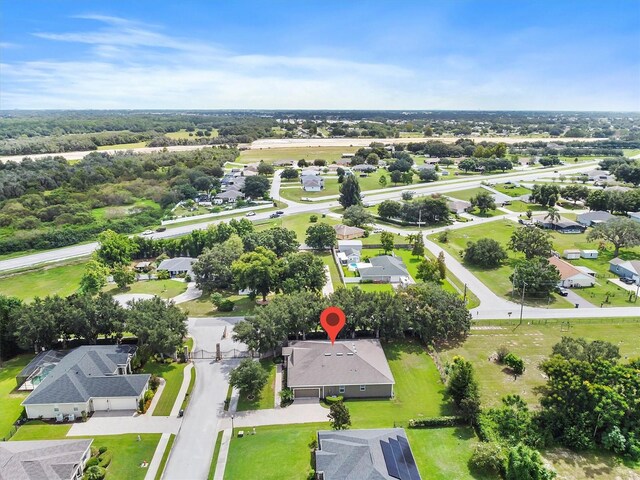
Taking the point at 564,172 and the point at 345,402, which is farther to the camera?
the point at 564,172

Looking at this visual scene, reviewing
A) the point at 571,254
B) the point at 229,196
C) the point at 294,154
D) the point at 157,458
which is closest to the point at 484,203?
the point at 571,254

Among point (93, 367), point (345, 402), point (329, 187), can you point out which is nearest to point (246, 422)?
point (345, 402)

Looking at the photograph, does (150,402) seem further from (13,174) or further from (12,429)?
(13,174)

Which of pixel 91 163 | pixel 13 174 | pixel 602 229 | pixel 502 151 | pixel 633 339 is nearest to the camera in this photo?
pixel 633 339

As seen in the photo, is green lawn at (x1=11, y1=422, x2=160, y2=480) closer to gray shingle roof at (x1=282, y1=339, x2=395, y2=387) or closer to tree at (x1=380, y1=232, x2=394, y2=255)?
gray shingle roof at (x1=282, y1=339, x2=395, y2=387)

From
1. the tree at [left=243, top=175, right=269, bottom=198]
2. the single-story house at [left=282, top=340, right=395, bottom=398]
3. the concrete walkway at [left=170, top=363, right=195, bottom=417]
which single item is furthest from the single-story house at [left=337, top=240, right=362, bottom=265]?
the tree at [left=243, top=175, right=269, bottom=198]

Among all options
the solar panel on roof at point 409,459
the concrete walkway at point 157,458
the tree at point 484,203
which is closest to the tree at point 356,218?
the tree at point 484,203

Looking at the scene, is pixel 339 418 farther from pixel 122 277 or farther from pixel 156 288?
pixel 122 277
